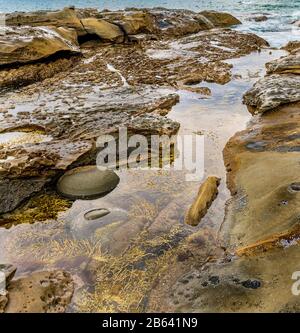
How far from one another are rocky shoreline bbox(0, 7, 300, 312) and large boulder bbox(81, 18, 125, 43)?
44.3 inches

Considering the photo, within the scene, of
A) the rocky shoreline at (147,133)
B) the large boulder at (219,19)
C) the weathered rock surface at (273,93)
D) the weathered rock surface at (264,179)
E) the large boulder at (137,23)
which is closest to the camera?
the rocky shoreline at (147,133)

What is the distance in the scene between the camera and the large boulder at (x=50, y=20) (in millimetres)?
19609

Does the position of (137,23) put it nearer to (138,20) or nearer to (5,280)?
(138,20)

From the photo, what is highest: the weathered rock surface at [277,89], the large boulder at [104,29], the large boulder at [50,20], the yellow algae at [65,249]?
the large boulder at [50,20]

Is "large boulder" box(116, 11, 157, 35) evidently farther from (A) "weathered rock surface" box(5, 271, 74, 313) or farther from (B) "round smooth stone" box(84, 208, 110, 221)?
(A) "weathered rock surface" box(5, 271, 74, 313)

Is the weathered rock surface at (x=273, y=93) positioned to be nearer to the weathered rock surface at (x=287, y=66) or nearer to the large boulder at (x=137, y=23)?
the weathered rock surface at (x=287, y=66)

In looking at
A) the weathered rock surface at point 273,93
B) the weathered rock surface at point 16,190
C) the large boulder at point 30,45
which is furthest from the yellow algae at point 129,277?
the large boulder at point 30,45

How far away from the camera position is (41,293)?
171 inches

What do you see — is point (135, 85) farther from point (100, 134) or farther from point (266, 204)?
point (266, 204)

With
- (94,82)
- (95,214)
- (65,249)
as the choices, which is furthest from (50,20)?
(65,249)

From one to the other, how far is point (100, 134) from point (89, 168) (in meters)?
1.63

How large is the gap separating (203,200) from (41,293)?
2863 mm

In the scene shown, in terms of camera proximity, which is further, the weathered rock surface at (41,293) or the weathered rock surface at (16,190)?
the weathered rock surface at (16,190)

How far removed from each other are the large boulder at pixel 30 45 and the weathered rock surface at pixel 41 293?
1110cm
